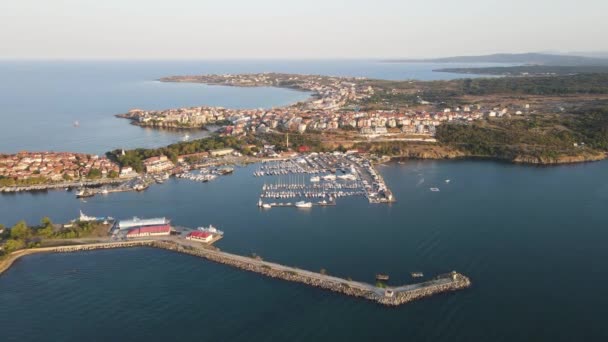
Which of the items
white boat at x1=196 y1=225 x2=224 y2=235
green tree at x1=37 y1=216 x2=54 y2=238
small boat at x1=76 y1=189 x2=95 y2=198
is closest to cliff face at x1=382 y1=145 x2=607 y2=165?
white boat at x1=196 y1=225 x2=224 y2=235

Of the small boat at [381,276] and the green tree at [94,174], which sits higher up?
the green tree at [94,174]

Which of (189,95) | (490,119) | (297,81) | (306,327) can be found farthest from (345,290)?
(297,81)

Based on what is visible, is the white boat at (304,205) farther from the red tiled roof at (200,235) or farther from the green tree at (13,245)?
the green tree at (13,245)

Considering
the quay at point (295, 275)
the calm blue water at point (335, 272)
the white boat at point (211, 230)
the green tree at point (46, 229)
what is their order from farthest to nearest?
the white boat at point (211, 230)
the green tree at point (46, 229)
the quay at point (295, 275)
the calm blue water at point (335, 272)

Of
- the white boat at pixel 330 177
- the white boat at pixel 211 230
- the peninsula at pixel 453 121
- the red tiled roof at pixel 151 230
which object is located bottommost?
the white boat at pixel 211 230

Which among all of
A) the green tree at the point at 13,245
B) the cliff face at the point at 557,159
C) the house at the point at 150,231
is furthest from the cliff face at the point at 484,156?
the green tree at the point at 13,245

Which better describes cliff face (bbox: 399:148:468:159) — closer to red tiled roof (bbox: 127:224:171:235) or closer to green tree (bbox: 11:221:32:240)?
red tiled roof (bbox: 127:224:171:235)
